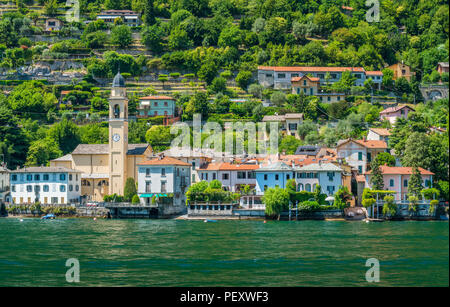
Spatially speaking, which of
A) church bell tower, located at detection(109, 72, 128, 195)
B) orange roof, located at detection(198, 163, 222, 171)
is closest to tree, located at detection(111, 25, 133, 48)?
church bell tower, located at detection(109, 72, 128, 195)

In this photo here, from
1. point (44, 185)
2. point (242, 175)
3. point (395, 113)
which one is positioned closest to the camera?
point (242, 175)

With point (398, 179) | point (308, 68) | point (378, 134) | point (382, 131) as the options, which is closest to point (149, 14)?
point (308, 68)

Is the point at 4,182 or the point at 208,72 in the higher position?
the point at 208,72

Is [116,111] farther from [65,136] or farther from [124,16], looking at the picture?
[124,16]

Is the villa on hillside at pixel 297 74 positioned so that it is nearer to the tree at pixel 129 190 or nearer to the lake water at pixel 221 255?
the tree at pixel 129 190

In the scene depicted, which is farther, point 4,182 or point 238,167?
point 4,182

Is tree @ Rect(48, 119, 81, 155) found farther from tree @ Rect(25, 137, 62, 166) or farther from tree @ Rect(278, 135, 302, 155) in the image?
tree @ Rect(278, 135, 302, 155)

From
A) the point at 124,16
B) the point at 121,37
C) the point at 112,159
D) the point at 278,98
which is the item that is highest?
the point at 124,16
